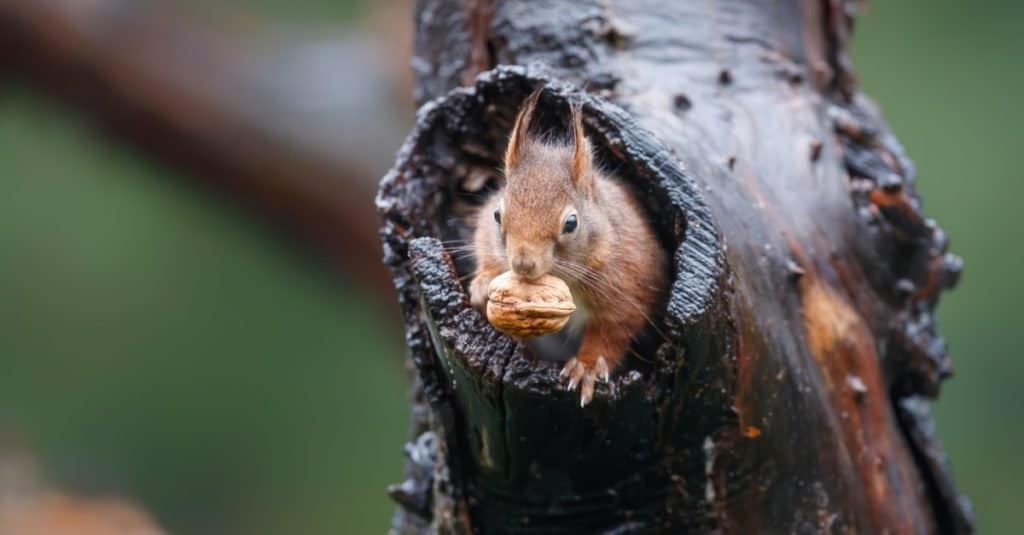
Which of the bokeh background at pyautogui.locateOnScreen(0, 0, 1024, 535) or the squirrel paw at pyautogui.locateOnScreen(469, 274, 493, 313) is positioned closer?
the squirrel paw at pyautogui.locateOnScreen(469, 274, 493, 313)

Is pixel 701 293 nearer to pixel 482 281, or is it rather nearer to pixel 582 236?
pixel 582 236

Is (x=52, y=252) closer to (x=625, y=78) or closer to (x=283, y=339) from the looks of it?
(x=283, y=339)

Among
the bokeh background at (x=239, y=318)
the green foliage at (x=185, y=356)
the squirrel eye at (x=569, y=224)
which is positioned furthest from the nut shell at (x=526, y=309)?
the green foliage at (x=185, y=356)

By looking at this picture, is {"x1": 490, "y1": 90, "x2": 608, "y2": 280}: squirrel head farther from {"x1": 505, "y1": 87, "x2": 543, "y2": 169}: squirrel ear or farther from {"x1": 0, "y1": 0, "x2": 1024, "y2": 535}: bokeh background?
{"x1": 0, "y1": 0, "x2": 1024, "y2": 535}: bokeh background

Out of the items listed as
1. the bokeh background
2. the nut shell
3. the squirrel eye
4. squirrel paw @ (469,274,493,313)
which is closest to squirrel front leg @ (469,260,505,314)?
squirrel paw @ (469,274,493,313)

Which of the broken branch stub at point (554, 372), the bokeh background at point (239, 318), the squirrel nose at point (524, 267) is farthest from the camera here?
the bokeh background at point (239, 318)

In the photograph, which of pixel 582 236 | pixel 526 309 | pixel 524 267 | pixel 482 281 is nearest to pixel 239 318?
pixel 482 281

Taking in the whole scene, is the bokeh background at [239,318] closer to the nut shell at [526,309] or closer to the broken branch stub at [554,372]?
the broken branch stub at [554,372]
